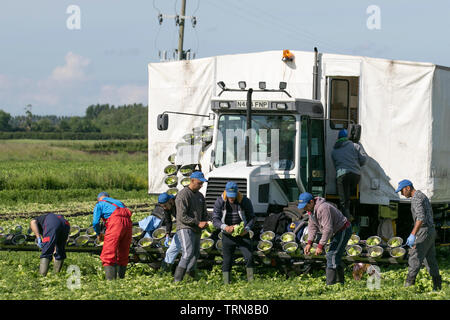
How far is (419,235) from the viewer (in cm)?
1153

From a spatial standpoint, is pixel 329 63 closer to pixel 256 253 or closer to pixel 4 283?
pixel 256 253

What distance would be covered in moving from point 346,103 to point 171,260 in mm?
5161

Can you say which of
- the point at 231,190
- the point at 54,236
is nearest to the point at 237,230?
the point at 231,190

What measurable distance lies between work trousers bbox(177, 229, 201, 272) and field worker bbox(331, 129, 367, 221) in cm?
375

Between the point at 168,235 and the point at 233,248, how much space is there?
155 centimetres

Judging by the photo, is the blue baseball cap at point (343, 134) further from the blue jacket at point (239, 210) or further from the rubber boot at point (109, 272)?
the rubber boot at point (109, 272)

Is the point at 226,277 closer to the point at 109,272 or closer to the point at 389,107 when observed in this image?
the point at 109,272

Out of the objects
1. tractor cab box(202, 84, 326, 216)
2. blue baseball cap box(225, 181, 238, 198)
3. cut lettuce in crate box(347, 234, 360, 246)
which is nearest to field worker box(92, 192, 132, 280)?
blue baseball cap box(225, 181, 238, 198)

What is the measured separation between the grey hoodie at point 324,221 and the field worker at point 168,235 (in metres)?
2.42

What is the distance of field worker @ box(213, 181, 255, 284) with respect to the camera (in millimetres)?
12211

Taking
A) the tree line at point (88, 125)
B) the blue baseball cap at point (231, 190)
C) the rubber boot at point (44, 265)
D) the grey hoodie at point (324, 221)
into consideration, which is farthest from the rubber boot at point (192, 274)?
the tree line at point (88, 125)

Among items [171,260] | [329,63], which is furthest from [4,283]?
[329,63]

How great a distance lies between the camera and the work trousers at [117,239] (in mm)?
11930

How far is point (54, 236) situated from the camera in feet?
41.5
